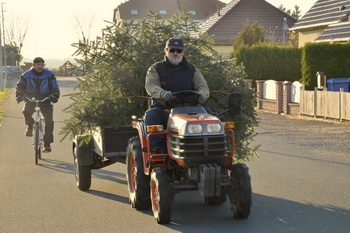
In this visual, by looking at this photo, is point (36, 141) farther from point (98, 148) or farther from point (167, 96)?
point (167, 96)

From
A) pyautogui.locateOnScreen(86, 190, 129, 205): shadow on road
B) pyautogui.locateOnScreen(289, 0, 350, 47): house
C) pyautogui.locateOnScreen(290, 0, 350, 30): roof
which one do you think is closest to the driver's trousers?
pyautogui.locateOnScreen(86, 190, 129, 205): shadow on road

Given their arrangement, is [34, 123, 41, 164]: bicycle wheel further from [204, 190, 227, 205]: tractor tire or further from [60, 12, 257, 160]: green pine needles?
[204, 190, 227, 205]: tractor tire

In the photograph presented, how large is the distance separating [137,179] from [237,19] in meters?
67.8

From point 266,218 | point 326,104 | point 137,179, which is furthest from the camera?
point 326,104

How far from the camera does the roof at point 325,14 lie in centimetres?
3648

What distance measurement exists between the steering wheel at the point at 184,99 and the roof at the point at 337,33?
80.2ft

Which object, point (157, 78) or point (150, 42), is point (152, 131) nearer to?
point (157, 78)

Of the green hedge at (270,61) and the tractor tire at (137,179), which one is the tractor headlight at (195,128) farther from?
the green hedge at (270,61)

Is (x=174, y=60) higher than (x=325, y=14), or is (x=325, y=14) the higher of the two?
(x=325, y=14)

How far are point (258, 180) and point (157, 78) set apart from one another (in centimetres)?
310

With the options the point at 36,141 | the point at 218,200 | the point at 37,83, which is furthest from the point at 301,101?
the point at 218,200

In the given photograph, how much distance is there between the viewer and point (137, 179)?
808 cm

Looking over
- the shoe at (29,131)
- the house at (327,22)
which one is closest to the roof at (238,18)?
the house at (327,22)

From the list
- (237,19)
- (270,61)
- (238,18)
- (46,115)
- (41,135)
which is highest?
(238,18)
